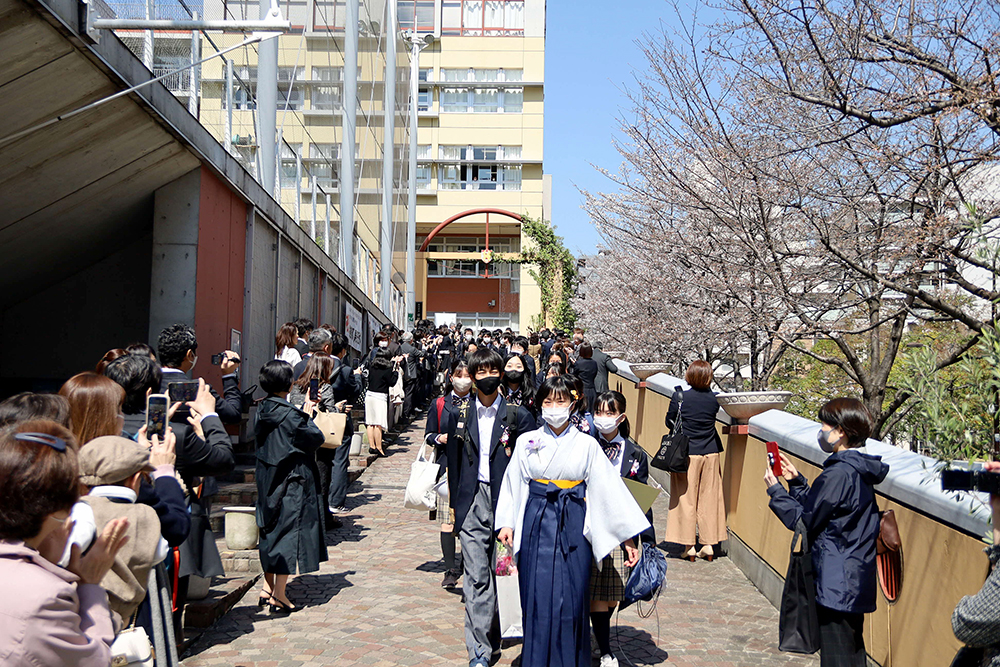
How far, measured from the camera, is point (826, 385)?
744 inches

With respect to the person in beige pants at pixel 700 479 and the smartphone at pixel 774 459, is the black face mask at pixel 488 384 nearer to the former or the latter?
the smartphone at pixel 774 459

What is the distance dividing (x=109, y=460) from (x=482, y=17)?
5682cm

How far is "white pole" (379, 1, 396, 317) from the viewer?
30422 millimetres

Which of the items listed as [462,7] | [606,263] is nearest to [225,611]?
[606,263]

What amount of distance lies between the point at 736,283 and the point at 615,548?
5.63 meters

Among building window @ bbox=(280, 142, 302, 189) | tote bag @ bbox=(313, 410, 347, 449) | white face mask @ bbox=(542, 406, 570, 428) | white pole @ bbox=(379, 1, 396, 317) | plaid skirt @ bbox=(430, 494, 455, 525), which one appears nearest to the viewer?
white face mask @ bbox=(542, 406, 570, 428)

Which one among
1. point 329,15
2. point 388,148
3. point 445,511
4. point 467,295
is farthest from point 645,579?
point 467,295

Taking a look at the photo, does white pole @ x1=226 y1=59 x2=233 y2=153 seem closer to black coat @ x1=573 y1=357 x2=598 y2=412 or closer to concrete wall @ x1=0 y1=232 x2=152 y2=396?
concrete wall @ x1=0 y1=232 x2=152 y2=396

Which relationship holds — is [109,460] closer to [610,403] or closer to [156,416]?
[156,416]

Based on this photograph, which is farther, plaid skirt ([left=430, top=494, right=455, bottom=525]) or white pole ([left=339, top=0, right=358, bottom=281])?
white pole ([left=339, top=0, right=358, bottom=281])

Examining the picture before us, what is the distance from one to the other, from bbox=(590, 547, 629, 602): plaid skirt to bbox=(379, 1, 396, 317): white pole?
24883mm

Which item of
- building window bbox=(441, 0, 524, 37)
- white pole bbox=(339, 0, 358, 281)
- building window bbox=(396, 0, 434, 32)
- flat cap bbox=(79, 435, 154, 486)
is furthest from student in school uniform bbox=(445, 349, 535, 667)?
building window bbox=(396, 0, 434, 32)

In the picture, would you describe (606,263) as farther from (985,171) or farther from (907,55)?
(907,55)

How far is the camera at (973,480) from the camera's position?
9.05 ft
